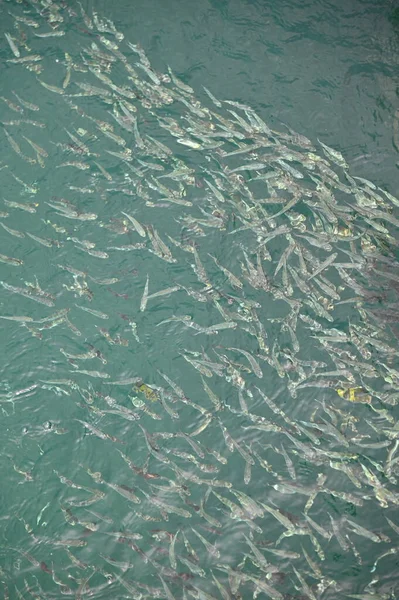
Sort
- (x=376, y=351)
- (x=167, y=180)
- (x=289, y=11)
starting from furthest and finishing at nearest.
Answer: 1. (x=289, y=11)
2. (x=167, y=180)
3. (x=376, y=351)

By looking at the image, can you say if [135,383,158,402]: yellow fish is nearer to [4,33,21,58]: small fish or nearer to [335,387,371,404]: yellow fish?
[335,387,371,404]: yellow fish

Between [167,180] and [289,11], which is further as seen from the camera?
[289,11]

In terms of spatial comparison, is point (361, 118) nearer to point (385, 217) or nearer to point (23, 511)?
point (385, 217)

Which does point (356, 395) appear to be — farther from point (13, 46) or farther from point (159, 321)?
point (13, 46)

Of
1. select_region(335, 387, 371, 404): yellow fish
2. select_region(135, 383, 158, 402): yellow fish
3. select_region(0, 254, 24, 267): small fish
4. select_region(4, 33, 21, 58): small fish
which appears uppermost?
select_region(4, 33, 21, 58): small fish

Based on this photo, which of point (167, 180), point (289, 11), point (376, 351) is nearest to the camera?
point (376, 351)

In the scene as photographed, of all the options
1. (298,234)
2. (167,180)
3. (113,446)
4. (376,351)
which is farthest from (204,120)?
(113,446)

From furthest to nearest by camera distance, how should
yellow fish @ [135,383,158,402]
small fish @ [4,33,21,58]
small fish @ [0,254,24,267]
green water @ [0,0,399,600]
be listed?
small fish @ [4,33,21,58] → small fish @ [0,254,24,267] → yellow fish @ [135,383,158,402] → green water @ [0,0,399,600]

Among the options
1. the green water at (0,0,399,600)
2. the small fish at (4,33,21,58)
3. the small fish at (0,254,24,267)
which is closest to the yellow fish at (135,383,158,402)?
the green water at (0,0,399,600)

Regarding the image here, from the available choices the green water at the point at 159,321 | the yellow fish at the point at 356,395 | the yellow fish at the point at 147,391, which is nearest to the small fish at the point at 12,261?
the green water at the point at 159,321

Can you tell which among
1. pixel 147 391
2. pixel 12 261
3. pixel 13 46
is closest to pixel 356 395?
pixel 147 391
